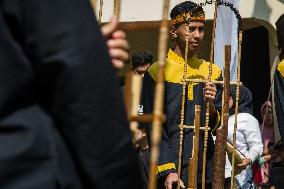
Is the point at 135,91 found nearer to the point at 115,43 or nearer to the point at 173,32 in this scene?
the point at 115,43

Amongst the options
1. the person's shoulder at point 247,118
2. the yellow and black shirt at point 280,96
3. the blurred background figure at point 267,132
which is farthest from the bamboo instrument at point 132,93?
the blurred background figure at point 267,132

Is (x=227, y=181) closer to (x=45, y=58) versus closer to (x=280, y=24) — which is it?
(x=280, y=24)

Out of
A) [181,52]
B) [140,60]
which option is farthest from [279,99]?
[140,60]

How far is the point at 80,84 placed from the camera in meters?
1.89

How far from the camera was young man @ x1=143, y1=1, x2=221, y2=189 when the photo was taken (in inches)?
186

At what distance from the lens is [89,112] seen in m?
1.91

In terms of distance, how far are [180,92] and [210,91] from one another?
0.27 meters

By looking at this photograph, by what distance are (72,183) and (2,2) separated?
0.46 meters

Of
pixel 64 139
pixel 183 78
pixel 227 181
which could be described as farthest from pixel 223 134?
pixel 64 139

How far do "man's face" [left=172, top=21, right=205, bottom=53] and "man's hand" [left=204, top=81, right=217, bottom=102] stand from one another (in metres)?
0.38

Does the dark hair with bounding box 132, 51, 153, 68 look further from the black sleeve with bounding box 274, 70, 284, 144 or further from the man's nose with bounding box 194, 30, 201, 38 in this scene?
the man's nose with bounding box 194, 30, 201, 38

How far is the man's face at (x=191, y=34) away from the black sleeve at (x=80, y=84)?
2.93 meters

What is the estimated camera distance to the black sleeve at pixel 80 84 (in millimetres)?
1884

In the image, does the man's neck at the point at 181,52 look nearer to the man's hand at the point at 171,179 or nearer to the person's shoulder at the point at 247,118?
the man's hand at the point at 171,179
